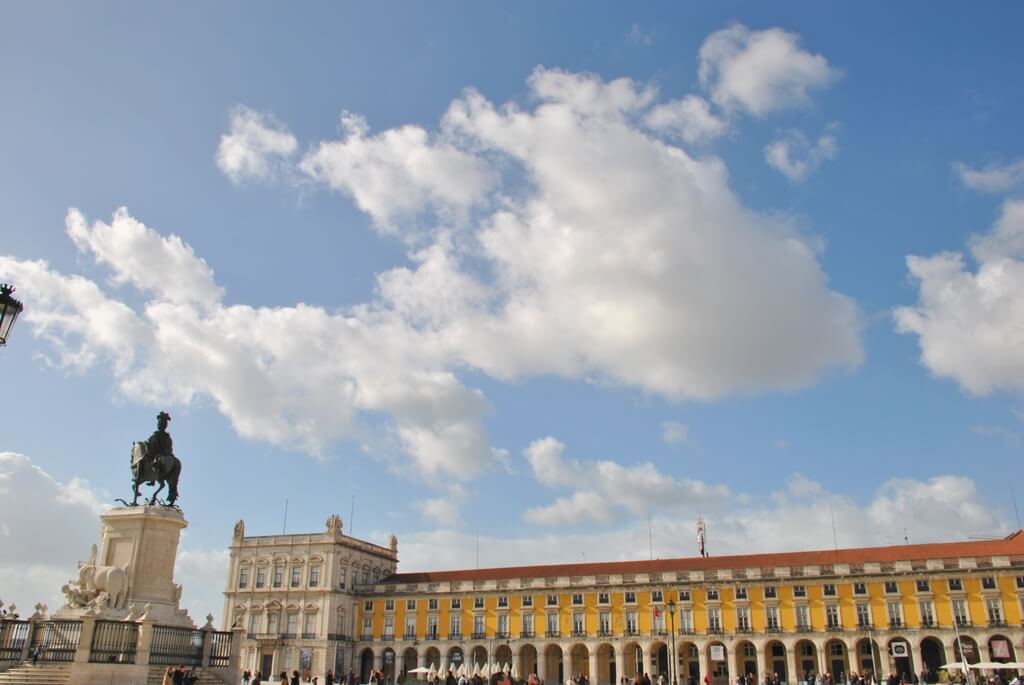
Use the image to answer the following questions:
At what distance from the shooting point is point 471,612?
213 feet

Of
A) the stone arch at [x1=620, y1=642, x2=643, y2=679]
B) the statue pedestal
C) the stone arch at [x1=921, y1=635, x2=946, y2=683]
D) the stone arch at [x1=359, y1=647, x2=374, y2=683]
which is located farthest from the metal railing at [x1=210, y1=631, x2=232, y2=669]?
the stone arch at [x1=359, y1=647, x2=374, y2=683]

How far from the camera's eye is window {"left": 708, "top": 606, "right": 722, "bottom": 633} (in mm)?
58219

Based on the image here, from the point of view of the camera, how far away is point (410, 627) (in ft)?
217

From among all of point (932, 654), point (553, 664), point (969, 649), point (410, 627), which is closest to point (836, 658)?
point (932, 654)

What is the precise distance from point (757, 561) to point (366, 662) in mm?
31276

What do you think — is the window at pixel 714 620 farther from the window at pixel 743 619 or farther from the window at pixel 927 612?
the window at pixel 927 612

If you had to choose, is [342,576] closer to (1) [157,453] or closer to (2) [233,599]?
(2) [233,599]

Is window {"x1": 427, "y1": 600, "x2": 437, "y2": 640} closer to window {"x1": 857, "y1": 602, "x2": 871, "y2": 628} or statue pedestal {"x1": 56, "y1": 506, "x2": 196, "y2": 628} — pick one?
window {"x1": 857, "y1": 602, "x2": 871, "y2": 628}

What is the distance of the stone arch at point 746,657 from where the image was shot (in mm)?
57844

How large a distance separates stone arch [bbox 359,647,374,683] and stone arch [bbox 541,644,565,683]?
1416 centimetres

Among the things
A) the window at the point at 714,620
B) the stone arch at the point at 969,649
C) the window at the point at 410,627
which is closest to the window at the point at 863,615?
the stone arch at the point at 969,649

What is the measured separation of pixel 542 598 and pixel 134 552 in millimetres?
47407

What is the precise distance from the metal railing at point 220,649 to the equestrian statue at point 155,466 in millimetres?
3381

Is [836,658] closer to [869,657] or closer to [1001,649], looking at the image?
[869,657]
